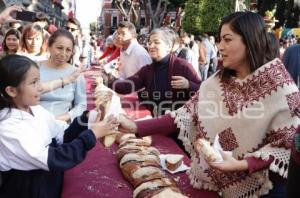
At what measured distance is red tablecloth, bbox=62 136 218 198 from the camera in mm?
2084

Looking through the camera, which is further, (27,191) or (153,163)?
(153,163)

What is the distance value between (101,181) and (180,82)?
1182 mm

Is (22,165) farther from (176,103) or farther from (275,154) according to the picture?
(176,103)

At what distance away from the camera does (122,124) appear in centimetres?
224

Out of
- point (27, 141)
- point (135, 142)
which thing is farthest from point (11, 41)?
point (27, 141)

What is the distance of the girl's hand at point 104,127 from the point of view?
1858 millimetres

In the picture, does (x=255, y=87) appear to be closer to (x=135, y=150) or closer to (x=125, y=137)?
(x=135, y=150)

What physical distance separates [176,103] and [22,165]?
186 cm

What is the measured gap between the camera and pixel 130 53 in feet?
15.0

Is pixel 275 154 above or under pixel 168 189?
above

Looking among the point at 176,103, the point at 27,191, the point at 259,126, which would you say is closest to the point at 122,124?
the point at 27,191

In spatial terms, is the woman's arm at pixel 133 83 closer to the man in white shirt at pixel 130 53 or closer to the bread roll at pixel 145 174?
the man in white shirt at pixel 130 53

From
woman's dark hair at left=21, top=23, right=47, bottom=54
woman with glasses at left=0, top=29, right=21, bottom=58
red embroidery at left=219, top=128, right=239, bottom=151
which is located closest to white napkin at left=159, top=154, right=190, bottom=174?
red embroidery at left=219, top=128, right=239, bottom=151

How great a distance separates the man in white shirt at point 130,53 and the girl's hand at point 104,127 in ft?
7.96
